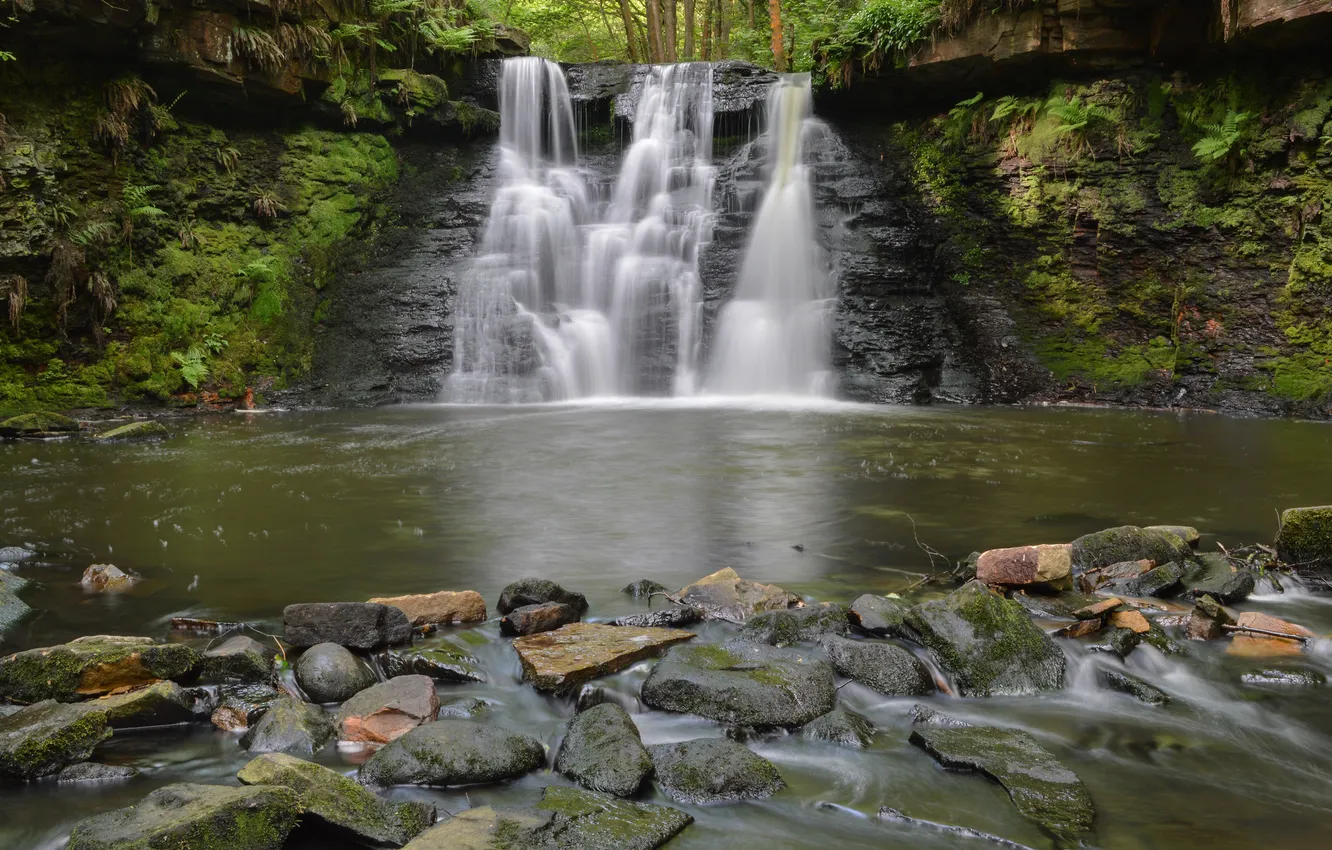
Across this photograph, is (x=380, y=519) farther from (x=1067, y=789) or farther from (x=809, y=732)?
(x=1067, y=789)

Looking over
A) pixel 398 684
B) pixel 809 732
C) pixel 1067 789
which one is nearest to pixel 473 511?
pixel 398 684

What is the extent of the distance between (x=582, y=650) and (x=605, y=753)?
0.91m

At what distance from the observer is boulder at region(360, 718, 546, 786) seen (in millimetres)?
2881

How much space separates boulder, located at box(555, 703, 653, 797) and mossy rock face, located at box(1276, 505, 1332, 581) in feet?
13.7

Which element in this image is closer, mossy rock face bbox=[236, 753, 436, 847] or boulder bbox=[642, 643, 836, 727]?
mossy rock face bbox=[236, 753, 436, 847]

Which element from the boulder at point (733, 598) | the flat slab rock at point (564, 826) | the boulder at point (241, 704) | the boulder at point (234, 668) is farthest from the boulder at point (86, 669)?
the boulder at point (733, 598)

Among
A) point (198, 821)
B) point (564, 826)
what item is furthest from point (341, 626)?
point (564, 826)

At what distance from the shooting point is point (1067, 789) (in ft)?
9.11

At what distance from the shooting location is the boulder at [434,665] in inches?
147

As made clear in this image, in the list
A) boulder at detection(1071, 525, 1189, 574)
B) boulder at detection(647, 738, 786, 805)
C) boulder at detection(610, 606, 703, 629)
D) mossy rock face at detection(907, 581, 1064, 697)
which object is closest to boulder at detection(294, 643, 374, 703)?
boulder at detection(610, 606, 703, 629)

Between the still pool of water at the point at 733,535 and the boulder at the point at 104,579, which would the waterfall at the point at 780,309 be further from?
the boulder at the point at 104,579

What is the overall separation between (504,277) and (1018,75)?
9849mm

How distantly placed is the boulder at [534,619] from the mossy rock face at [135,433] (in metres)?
8.20

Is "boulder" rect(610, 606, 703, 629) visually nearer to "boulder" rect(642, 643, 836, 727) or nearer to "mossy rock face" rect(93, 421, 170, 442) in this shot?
"boulder" rect(642, 643, 836, 727)
